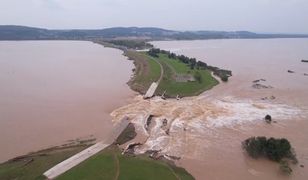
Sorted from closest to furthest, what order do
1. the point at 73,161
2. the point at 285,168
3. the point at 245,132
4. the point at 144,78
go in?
the point at 73,161 < the point at 285,168 < the point at 245,132 < the point at 144,78

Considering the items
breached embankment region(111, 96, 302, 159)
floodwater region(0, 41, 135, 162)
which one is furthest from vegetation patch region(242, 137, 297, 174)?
floodwater region(0, 41, 135, 162)

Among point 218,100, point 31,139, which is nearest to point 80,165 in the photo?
point 31,139

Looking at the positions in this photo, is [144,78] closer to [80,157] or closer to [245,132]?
[245,132]

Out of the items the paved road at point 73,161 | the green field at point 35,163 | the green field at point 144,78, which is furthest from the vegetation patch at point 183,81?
the green field at point 35,163

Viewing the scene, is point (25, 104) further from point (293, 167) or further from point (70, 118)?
point (293, 167)

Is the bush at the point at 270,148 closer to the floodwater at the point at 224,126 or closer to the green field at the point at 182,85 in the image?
the floodwater at the point at 224,126

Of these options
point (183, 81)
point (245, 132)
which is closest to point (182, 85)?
point (183, 81)
